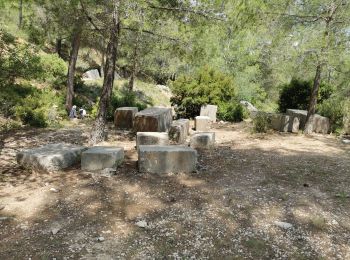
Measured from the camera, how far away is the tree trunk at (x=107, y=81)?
8105 millimetres

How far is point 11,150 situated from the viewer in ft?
26.6

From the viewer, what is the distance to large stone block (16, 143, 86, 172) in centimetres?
632

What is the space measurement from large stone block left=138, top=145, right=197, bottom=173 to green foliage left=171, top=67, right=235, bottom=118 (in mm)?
9052

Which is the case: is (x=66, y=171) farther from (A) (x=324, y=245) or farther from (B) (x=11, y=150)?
(A) (x=324, y=245)

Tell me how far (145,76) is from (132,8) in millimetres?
28271

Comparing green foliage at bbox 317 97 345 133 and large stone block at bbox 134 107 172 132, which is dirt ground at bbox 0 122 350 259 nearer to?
large stone block at bbox 134 107 172 132

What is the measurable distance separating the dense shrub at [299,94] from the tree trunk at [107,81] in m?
9.97

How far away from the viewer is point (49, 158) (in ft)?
20.7

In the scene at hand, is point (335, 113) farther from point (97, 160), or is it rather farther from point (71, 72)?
point (71, 72)

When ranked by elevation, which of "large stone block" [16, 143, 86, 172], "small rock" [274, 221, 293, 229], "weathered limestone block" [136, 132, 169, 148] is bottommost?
"small rock" [274, 221, 293, 229]

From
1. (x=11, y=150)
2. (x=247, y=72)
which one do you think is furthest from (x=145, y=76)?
(x=11, y=150)

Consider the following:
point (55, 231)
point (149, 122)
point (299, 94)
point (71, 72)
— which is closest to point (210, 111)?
point (299, 94)

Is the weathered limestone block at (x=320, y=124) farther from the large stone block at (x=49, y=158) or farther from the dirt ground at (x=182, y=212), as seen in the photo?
the large stone block at (x=49, y=158)

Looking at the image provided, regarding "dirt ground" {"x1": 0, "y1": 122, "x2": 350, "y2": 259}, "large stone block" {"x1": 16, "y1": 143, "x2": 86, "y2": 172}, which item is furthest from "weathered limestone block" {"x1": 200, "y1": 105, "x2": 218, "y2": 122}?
"large stone block" {"x1": 16, "y1": 143, "x2": 86, "y2": 172}
